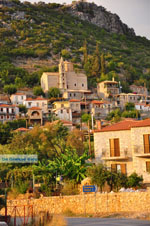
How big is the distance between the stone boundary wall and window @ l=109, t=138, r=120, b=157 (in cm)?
772

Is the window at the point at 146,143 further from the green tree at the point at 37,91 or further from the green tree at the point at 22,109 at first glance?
the green tree at the point at 37,91

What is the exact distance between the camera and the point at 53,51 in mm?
153750

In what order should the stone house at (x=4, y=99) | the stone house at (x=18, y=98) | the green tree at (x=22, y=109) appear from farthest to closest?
the stone house at (x=18, y=98), the stone house at (x=4, y=99), the green tree at (x=22, y=109)

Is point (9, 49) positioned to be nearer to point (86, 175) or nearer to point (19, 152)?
point (19, 152)

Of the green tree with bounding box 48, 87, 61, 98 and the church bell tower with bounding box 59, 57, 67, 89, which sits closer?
the green tree with bounding box 48, 87, 61, 98

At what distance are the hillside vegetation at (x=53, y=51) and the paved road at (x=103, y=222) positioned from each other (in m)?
84.3

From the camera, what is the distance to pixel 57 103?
9369 cm

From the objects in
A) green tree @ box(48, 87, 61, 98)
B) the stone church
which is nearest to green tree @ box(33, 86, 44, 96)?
green tree @ box(48, 87, 61, 98)

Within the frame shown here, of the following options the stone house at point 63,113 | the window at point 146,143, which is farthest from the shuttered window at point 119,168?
the stone house at point 63,113

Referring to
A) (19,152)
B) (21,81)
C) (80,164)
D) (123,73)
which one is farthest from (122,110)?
(80,164)

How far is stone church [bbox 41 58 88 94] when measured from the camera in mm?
111438

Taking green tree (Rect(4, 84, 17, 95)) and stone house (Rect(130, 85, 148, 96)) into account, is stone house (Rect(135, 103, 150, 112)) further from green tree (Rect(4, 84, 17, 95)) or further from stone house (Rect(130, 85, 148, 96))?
green tree (Rect(4, 84, 17, 95))

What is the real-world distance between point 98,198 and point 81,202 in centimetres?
135

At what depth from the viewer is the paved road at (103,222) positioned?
23375mm
